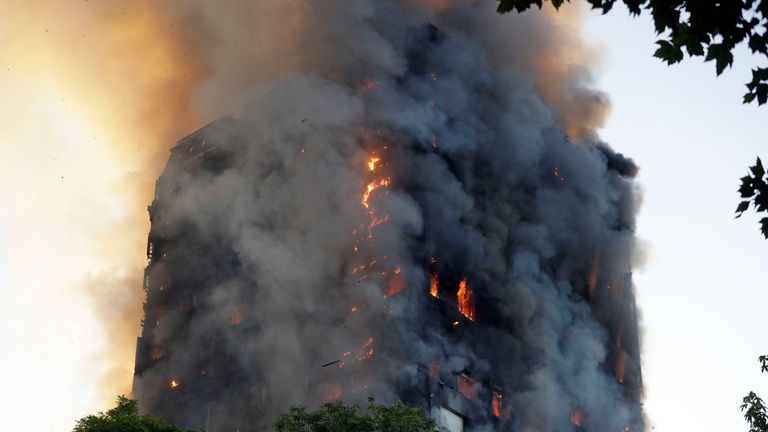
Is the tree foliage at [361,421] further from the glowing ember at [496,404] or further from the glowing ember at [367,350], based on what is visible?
the glowing ember at [496,404]

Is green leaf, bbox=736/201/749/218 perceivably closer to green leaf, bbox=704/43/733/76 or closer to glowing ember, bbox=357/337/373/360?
green leaf, bbox=704/43/733/76

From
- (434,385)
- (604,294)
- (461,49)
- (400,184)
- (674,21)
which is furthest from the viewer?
(604,294)

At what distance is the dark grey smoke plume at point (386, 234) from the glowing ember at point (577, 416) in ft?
0.54

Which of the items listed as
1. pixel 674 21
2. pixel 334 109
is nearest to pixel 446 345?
pixel 334 109

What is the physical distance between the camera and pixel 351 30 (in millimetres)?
80875

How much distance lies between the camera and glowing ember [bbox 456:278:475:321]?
78.9 metres

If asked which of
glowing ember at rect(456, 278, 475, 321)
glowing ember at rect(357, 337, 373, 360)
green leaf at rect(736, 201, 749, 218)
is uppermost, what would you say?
glowing ember at rect(456, 278, 475, 321)

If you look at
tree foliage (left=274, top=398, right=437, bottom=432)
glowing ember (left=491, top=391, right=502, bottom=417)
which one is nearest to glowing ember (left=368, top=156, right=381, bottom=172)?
glowing ember (left=491, top=391, right=502, bottom=417)

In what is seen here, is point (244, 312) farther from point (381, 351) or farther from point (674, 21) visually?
point (674, 21)

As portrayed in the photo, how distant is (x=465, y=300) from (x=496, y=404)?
270 inches

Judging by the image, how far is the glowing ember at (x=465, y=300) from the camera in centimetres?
7888

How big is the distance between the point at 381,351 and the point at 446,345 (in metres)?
4.62

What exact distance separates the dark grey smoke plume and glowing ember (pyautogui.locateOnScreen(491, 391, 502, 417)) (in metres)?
0.43

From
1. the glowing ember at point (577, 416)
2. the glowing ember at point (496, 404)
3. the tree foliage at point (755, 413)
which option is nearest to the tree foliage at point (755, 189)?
the tree foliage at point (755, 413)
